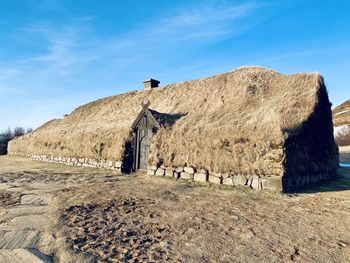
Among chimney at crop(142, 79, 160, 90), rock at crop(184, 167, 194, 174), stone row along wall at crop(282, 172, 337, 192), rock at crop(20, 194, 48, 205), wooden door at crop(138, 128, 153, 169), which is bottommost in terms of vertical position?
rock at crop(20, 194, 48, 205)

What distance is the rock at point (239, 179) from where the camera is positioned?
912cm

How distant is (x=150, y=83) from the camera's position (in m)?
21.3

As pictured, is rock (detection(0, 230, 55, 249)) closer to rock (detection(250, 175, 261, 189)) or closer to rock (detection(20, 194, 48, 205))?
rock (detection(20, 194, 48, 205))

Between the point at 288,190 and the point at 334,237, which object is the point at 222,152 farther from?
the point at 334,237

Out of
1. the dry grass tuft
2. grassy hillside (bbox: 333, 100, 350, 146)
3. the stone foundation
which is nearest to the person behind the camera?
the stone foundation

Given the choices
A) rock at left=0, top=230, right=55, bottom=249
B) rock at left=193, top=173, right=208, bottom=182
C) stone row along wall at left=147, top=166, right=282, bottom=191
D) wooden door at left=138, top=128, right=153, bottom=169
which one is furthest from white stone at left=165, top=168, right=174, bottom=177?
rock at left=0, top=230, right=55, bottom=249

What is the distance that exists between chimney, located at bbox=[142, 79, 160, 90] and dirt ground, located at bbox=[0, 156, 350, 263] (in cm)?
1419

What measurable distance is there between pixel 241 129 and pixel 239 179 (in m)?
1.86

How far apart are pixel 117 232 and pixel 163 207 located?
184cm

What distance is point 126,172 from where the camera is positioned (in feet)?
44.4

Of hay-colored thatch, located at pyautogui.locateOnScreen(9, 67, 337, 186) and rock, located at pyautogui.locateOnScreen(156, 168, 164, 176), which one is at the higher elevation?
hay-colored thatch, located at pyautogui.locateOnScreen(9, 67, 337, 186)

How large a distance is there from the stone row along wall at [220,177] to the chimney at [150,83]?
1063 cm

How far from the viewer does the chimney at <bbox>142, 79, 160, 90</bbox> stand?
21312mm

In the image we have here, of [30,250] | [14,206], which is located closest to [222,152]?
[14,206]
